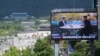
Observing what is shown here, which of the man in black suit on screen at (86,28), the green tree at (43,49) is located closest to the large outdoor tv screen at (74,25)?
the man in black suit on screen at (86,28)

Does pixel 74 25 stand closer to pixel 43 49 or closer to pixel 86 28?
pixel 86 28

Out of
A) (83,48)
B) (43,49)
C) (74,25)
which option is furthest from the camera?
(83,48)

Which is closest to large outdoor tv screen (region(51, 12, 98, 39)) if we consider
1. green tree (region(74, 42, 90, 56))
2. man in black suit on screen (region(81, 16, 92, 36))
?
man in black suit on screen (region(81, 16, 92, 36))

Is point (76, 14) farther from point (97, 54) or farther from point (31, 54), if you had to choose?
point (31, 54)

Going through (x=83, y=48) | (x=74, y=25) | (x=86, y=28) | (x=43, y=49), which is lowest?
(x=83, y=48)

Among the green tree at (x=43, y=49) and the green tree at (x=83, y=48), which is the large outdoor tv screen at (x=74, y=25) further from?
the green tree at (x=43, y=49)

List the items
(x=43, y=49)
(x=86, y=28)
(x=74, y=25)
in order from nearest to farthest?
(x=86, y=28) < (x=74, y=25) < (x=43, y=49)

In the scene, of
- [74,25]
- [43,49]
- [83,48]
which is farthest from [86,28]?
[83,48]

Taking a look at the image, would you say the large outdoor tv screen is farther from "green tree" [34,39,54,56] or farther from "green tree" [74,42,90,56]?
"green tree" [34,39,54,56]

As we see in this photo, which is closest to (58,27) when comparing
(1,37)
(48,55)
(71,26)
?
(71,26)
